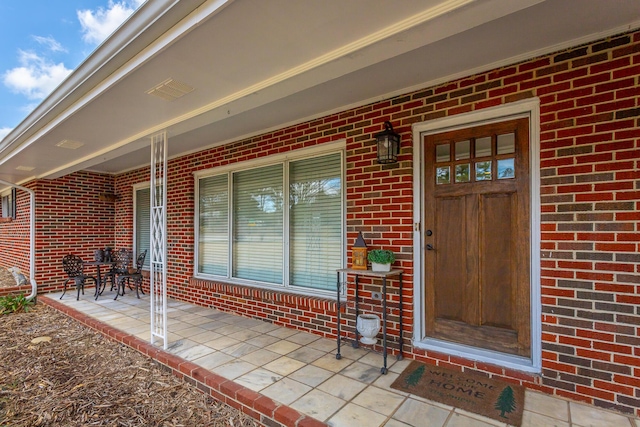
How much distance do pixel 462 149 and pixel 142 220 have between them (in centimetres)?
602

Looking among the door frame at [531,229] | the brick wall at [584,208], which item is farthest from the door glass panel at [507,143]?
the brick wall at [584,208]

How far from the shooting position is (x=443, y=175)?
273 cm

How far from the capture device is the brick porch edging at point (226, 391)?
1.95 meters

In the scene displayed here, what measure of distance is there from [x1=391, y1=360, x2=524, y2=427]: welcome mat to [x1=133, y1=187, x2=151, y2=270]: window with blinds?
551 centimetres

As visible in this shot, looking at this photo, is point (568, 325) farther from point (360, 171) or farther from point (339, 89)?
point (339, 89)

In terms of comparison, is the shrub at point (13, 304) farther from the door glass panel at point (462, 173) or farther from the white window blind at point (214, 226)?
the door glass panel at point (462, 173)

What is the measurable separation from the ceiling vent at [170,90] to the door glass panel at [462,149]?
7.40ft

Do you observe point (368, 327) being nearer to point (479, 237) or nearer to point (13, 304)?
point (479, 237)

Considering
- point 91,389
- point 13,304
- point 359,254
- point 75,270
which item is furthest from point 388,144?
point 13,304

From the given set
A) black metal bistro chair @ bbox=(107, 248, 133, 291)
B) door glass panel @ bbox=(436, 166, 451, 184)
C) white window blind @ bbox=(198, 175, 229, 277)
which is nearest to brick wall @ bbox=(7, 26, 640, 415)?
door glass panel @ bbox=(436, 166, 451, 184)

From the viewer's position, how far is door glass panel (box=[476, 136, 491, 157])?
254cm

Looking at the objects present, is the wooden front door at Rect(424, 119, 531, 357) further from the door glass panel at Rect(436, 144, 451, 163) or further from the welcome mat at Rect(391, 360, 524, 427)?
the welcome mat at Rect(391, 360, 524, 427)

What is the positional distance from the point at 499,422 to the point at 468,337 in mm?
752

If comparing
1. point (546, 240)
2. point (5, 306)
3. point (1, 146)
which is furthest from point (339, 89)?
point (5, 306)
